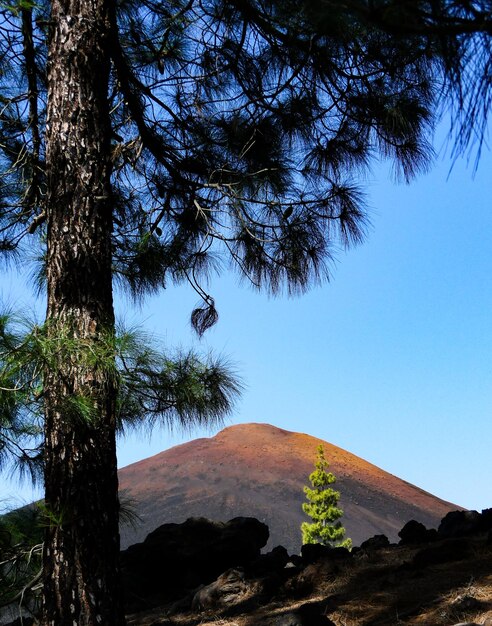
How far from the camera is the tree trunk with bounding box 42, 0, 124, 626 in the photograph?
3852 millimetres

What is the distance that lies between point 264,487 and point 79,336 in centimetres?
1861

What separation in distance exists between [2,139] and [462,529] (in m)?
5.09

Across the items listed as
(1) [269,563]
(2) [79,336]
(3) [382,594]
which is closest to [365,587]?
(3) [382,594]

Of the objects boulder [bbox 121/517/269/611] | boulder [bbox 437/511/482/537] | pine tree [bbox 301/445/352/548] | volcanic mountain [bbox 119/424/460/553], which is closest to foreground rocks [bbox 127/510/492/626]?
boulder [bbox 437/511/482/537]

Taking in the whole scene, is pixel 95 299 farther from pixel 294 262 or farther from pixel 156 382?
pixel 294 262

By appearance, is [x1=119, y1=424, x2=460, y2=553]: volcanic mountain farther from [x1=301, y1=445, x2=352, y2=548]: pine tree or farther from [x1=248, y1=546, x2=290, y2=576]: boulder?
[x1=248, y1=546, x2=290, y2=576]: boulder

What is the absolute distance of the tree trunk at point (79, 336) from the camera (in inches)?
152

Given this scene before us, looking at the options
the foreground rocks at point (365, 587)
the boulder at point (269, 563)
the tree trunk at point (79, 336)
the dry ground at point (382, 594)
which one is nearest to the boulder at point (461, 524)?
the foreground rocks at point (365, 587)

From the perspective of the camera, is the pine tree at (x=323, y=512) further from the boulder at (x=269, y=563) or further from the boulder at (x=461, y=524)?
the boulder at (x=461, y=524)

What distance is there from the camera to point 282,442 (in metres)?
23.2

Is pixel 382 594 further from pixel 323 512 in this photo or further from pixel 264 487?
pixel 264 487

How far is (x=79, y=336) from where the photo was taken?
4.07 metres

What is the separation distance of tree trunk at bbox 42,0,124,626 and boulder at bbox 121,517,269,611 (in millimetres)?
2501

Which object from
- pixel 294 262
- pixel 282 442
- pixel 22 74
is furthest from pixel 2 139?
pixel 282 442
